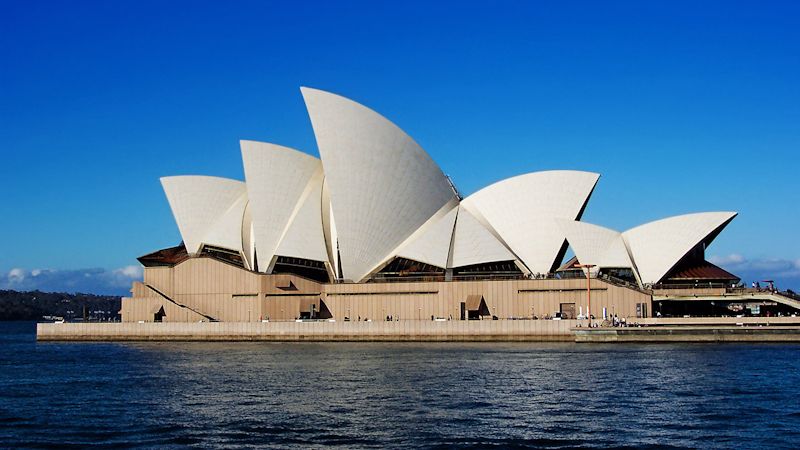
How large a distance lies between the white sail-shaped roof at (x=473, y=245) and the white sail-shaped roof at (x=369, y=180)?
7.55 ft

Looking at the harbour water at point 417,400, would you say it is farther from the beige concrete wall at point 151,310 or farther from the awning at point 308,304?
the beige concrete wall at point 151,310

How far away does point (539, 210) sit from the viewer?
60.5m

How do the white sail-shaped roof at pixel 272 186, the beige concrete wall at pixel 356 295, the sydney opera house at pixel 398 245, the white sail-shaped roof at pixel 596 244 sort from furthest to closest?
the white sail-shaped roof at pixel 272 186, the white sail-shaped roof at pixel 596 244, the sydney opera house at pixel 398 245, the beige concrete wall at pixel 356 295

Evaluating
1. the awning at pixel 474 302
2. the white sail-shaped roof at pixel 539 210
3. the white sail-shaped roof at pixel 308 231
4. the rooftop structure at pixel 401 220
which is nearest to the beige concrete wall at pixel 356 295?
the awning at pixel 474 302

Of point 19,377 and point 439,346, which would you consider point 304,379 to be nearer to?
point 19,377

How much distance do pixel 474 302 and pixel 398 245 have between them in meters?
6.96

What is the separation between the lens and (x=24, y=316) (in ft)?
569

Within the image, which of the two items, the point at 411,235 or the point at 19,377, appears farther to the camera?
the point at 411,235

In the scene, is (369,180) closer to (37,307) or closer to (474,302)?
(474,302)

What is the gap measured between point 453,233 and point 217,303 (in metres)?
17.5

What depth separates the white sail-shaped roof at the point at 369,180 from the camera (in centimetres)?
5856

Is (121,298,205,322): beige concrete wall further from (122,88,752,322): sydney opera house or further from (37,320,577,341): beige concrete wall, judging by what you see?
(37,320,577,341): beige concrete wall

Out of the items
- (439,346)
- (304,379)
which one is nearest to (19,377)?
(304,379)

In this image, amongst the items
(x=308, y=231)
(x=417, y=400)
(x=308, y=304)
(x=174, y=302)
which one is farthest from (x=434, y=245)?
(x=417, y=400)
